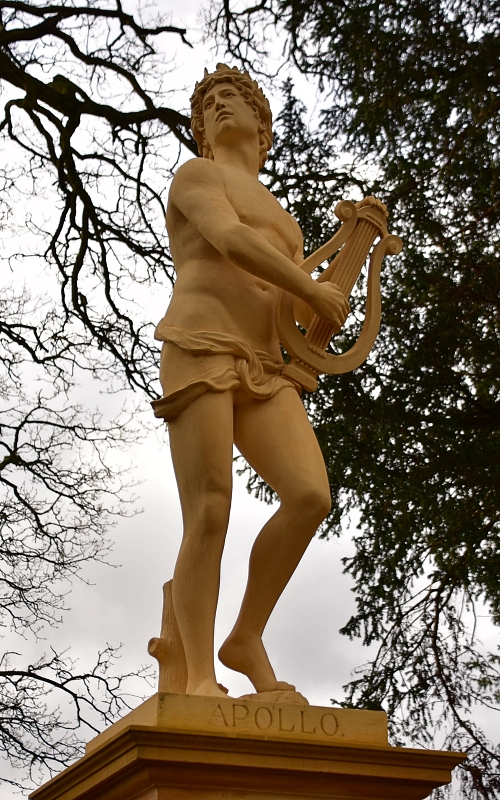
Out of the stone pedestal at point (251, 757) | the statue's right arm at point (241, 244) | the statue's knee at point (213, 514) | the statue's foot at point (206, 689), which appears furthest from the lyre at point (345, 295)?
the stone pedestal at point (251, 757)

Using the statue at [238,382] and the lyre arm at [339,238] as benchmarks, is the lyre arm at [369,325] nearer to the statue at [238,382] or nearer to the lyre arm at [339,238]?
the statue at [238,382]

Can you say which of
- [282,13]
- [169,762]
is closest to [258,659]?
[169,762]

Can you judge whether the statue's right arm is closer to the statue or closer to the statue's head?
the statue

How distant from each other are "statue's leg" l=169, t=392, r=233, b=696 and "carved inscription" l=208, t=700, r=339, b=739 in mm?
165

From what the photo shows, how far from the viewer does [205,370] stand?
13.9 feet

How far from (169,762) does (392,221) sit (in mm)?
5888

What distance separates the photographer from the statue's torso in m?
4.38

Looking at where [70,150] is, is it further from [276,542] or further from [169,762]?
[169,762]

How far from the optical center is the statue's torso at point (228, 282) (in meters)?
4.38

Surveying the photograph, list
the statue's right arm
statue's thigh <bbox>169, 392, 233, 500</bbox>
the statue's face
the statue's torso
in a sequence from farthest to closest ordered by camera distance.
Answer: the statue's face < the statue's torso < the statue's right arm < statue's thigh <bbox>169, 392, 233, 500</bbox>

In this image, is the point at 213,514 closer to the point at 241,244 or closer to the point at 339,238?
the point at 241,244

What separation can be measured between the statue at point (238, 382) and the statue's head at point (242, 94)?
0.36m

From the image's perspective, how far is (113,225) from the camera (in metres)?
9.86

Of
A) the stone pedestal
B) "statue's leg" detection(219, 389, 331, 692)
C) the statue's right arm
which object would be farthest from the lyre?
the stone pedestal
